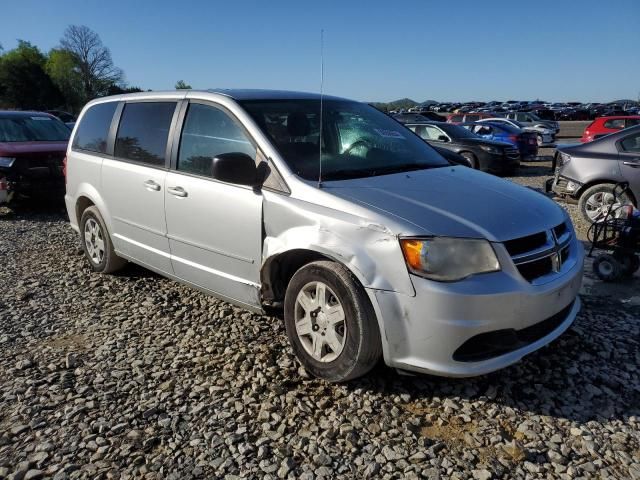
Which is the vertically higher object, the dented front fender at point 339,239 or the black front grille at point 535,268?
the dented front fender at point 339,239

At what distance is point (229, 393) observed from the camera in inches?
124

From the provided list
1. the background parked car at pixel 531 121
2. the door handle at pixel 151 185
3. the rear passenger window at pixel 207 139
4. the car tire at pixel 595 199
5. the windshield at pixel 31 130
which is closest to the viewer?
the rear passenger window at pixel 207 139

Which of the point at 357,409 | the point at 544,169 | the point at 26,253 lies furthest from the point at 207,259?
the point at 544,169

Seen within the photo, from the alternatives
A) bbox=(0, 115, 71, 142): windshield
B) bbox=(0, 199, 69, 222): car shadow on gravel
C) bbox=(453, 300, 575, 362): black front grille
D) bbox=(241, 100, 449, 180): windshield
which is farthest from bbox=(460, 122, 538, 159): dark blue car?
bbox=(453, 300, 575, 362): black front grille

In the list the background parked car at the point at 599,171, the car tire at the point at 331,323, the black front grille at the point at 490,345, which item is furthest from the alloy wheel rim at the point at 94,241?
the background parked car at the point at 599,171

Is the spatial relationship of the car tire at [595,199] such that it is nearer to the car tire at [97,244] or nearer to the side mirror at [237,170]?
the side mirror at [237,170]

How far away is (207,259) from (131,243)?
120 centimetres

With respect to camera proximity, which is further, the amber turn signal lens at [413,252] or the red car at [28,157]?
the red car at [28,157]

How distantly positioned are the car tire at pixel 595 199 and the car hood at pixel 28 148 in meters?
8.27

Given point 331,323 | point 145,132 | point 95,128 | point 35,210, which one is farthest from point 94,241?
point 35,210

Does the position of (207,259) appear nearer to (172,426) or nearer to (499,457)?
(172,426)

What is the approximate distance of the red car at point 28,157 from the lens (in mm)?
Result: 8305

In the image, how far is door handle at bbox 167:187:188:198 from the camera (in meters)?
3.86

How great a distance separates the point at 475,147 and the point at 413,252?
1109 centimetres
